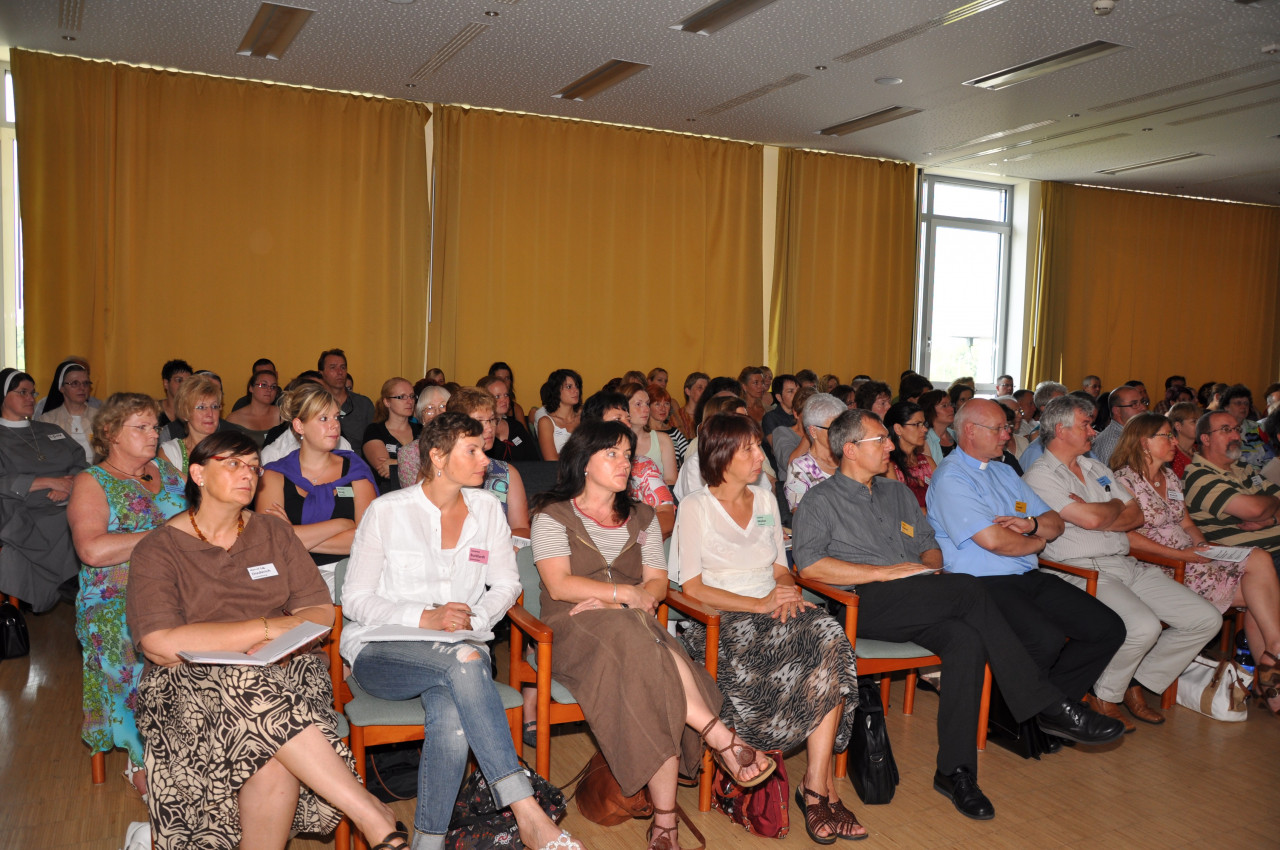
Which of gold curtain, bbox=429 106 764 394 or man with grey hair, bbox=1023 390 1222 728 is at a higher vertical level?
gold curtain, bbox=429 106 764 394

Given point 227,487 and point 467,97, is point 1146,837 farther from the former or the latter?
point 467,97

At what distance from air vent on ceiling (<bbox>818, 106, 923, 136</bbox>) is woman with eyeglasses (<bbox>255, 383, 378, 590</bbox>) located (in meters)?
6.10

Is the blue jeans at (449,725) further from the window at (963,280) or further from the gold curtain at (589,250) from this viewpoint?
the window at (963,280)

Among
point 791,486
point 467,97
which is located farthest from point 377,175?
point 791,486

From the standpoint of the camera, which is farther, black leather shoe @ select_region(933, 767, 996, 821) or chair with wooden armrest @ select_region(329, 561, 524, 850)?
black leather shoe @ select_region(933, 767, 996, 821)

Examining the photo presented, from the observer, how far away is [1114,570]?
3.89 m

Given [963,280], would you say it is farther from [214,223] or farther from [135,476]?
[135,476]

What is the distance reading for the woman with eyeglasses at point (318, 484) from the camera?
327 cm

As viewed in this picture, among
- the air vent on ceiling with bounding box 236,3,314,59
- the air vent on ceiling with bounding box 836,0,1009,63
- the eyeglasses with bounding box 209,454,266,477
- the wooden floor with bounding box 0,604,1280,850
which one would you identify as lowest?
the wooden floor with bounding box 0,604,1280,850

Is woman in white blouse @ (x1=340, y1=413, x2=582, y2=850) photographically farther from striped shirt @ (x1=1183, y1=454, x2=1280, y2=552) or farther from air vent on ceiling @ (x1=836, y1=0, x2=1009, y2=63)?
air vent on ceiling @ (x1=836, y1=0, x2=1009, y2=63)

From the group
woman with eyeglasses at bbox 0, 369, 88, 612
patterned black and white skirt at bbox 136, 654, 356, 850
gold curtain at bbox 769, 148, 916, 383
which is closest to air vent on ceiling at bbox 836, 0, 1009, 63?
gold curtain at bbox 769, 148, 916, 383

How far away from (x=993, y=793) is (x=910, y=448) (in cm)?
173

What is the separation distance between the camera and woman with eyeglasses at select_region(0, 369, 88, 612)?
13.9ft

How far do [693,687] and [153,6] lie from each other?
549cm
